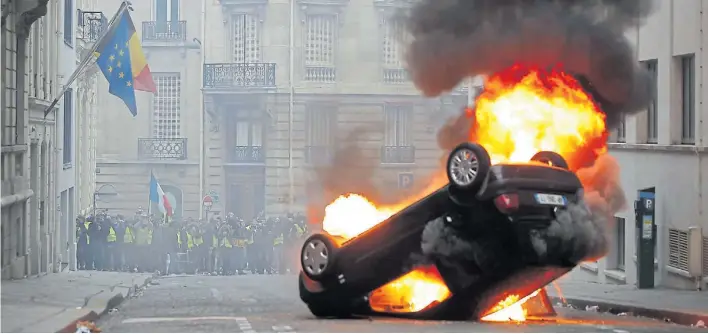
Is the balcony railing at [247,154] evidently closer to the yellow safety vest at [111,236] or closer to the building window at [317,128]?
the building window at [317,128]

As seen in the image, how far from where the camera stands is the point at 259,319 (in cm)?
1570

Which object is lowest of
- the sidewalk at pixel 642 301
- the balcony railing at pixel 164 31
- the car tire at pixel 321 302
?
the sidewalk at pixel 642 301

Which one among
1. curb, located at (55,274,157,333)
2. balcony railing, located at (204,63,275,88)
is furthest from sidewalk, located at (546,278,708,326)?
balcony railing, located at (204,63,275,88)

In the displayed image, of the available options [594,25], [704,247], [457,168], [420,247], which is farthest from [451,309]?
[704,247]

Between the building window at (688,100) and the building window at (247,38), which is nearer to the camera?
the building window at (688,100)

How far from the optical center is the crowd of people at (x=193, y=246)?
110ft

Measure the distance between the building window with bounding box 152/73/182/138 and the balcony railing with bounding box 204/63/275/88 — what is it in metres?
3.05

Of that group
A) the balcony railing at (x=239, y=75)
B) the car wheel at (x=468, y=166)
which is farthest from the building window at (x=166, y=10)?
the car wheel at (x=468, y=166)

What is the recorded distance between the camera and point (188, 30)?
1706 inches

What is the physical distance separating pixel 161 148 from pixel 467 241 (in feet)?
99.9

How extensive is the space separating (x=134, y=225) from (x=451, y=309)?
67.1 ft

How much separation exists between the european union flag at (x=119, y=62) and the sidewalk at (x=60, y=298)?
14.2ft

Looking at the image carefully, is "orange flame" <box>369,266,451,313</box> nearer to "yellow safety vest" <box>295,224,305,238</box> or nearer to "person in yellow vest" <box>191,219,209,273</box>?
"yellow safety vest" <box>295,224,305,238</box>

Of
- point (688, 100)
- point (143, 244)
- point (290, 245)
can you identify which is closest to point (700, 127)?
point (688, 100)
